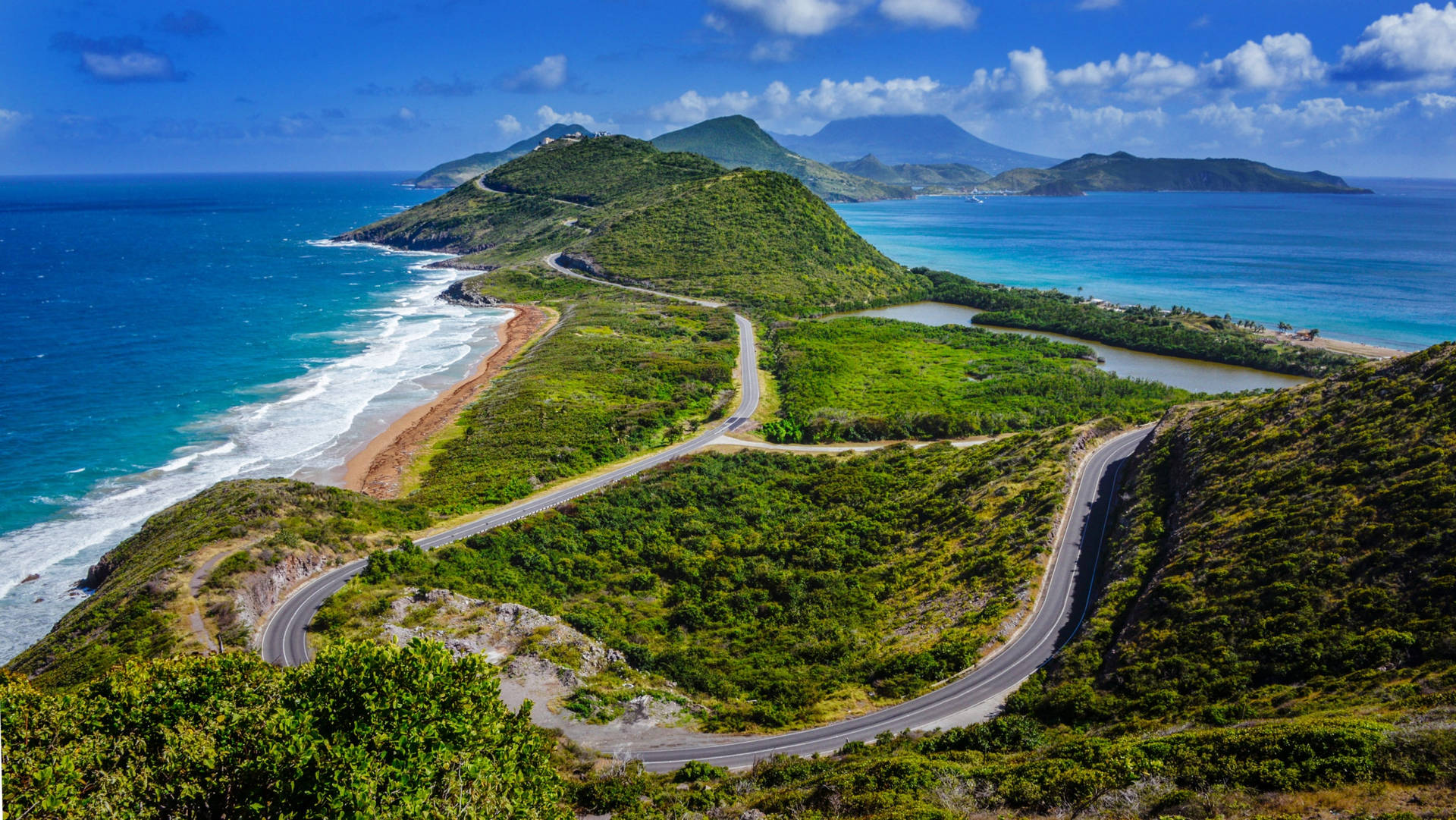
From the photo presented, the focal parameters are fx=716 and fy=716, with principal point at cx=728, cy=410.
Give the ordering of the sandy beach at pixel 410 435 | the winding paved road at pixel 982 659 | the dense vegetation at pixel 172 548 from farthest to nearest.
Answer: the sandy beach at pixel 410 435 → the dense vegetation at pixel 172 548 → the winding paved road at pixel 982 659

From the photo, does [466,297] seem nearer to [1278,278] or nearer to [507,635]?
[507,635]

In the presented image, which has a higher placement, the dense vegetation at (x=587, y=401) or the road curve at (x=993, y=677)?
the dense vegetation at (x=587, y=401)

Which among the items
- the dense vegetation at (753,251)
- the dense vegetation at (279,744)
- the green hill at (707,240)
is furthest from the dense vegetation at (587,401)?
the dense vegetation at (279,744)

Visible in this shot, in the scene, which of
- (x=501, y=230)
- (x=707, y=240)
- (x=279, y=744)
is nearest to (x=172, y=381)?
(x=279, y=744)

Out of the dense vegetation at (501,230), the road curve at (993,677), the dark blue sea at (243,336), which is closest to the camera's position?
the road curve at (993,677)

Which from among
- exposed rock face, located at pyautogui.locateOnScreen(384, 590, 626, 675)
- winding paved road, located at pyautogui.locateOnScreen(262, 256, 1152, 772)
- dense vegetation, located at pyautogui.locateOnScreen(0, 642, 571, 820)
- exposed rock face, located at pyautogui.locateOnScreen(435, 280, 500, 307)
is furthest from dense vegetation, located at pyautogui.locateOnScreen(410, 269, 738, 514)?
dense vegetation, located at pyautogui.locateOnScreen(0, 642, 571, 820)

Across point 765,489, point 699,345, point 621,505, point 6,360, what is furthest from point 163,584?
point 6,360

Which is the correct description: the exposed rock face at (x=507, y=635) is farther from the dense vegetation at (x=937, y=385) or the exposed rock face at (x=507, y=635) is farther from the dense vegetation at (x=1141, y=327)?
the dense vegetation at (x=1141, y=327)
